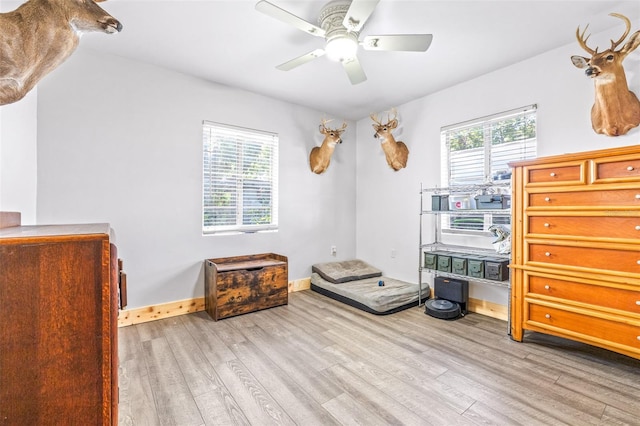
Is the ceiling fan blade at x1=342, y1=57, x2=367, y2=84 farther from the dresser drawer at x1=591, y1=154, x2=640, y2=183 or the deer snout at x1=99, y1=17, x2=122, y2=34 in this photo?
the dresser drawer at x1=591, y1=154, x2=640, y2=183

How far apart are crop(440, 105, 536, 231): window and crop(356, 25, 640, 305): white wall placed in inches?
3.5

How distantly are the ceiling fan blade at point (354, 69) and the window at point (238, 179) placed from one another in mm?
1618

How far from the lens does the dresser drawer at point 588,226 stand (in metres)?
1.96

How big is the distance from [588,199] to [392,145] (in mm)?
2220

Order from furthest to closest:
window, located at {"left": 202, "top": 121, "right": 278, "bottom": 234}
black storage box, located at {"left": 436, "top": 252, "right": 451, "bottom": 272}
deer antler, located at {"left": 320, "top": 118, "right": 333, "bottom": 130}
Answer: deer antler, located at {"left": 320, "top": 118, "right": 333, "bottom": 130}
window, located at {"left": 202, "top": 121, "right": 278, "bottom": 234}
black storage box, located at {"left": 436, "top": 252, "right": 451, "bottom": 272}

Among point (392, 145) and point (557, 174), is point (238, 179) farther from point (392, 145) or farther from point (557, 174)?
point (557, 174)

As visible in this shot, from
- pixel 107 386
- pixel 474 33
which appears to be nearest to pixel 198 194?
pixel 107 386

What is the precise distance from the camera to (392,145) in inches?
154

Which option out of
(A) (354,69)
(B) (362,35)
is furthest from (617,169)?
(B) (362,35)

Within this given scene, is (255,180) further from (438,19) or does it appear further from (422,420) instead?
(422,420)

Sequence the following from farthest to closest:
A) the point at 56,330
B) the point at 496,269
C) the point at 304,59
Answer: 1. the point at 496,269
2. the point at 304,59
3. the point at 56,330

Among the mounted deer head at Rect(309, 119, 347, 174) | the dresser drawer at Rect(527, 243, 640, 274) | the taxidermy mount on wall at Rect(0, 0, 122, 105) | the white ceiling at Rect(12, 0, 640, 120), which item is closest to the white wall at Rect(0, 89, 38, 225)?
the taxidermy mount on wall at Rect(0, 0, 122, 105)

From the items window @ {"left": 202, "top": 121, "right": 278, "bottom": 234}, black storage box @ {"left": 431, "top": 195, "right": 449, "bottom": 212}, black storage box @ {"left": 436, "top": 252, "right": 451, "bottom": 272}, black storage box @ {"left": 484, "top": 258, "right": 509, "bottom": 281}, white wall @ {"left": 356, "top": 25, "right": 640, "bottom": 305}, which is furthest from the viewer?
window @ {"left": 202, "top": 121, "right": 278, "bottom": 234}

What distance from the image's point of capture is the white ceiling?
2.10 metres
